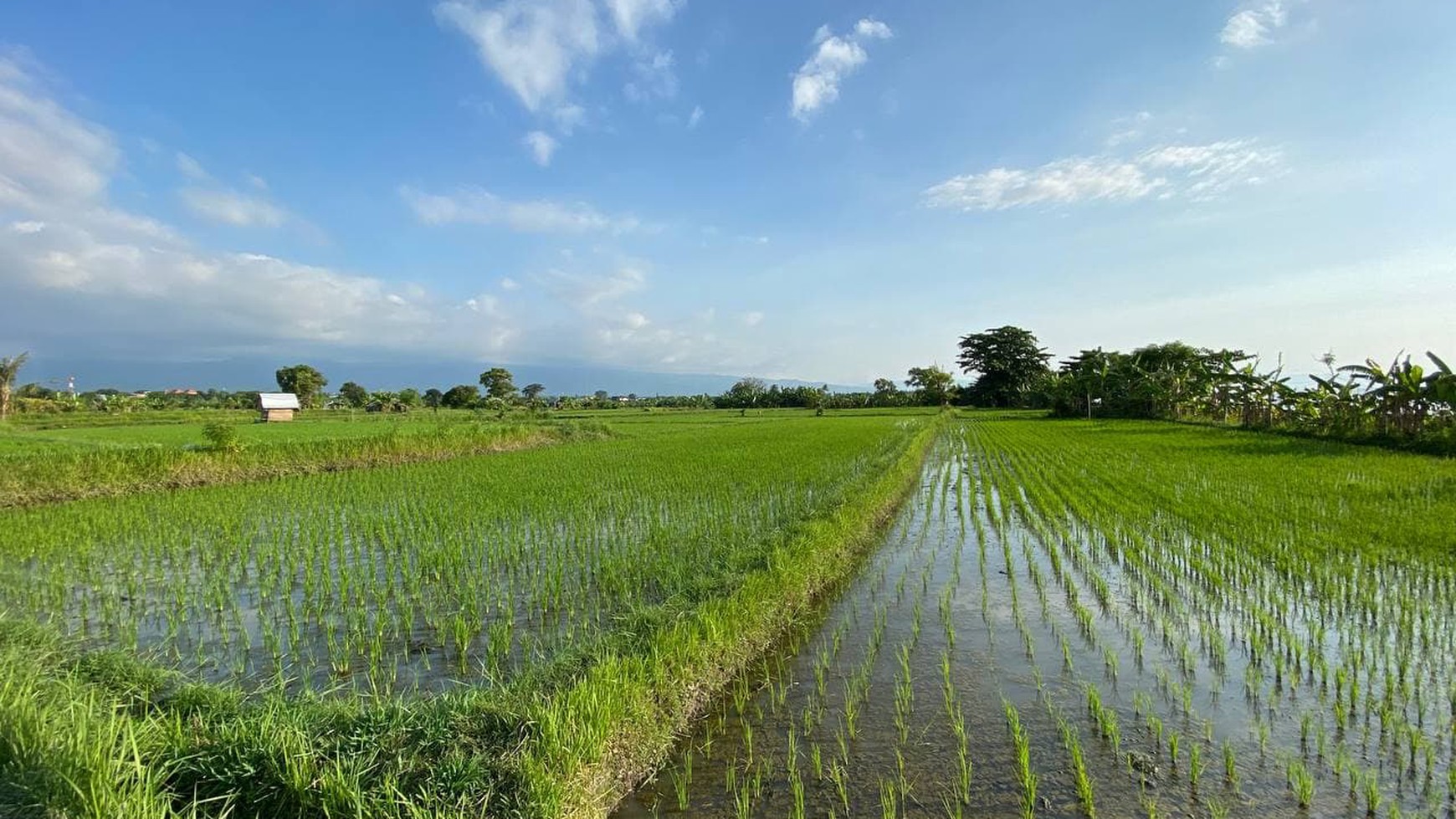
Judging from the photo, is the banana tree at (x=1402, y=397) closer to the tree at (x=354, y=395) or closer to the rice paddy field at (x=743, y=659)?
the rice paddy field at (x=743, y=659)

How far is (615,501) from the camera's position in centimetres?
1053

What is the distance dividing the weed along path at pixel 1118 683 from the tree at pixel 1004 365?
51.0m

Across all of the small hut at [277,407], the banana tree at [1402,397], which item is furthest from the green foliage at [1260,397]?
the small hut at [277,407]

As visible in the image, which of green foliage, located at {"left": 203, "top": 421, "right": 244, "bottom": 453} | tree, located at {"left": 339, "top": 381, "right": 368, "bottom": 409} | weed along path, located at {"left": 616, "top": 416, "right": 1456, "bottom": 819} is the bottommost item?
weed along path, located at {"left": 616, "top": 416, "right": 1456, "bottom": 819}

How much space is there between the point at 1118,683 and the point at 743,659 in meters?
2.37

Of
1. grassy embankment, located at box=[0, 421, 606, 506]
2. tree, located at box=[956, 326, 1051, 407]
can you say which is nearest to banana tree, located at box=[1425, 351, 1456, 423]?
grassy embankment, located at box=[0, 421, 606, 506]

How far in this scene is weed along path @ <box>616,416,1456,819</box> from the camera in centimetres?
298

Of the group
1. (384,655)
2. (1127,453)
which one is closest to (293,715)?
(384,655)

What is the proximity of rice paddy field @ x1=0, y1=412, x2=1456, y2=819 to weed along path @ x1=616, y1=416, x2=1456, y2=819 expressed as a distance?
25mm

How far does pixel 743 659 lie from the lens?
15.0ft

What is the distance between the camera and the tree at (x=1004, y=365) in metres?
56.6

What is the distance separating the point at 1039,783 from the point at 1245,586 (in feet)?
12.7

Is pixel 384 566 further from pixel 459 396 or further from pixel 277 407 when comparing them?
pixel 459 396

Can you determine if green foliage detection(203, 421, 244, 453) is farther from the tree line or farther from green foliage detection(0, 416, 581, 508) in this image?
the tree line
